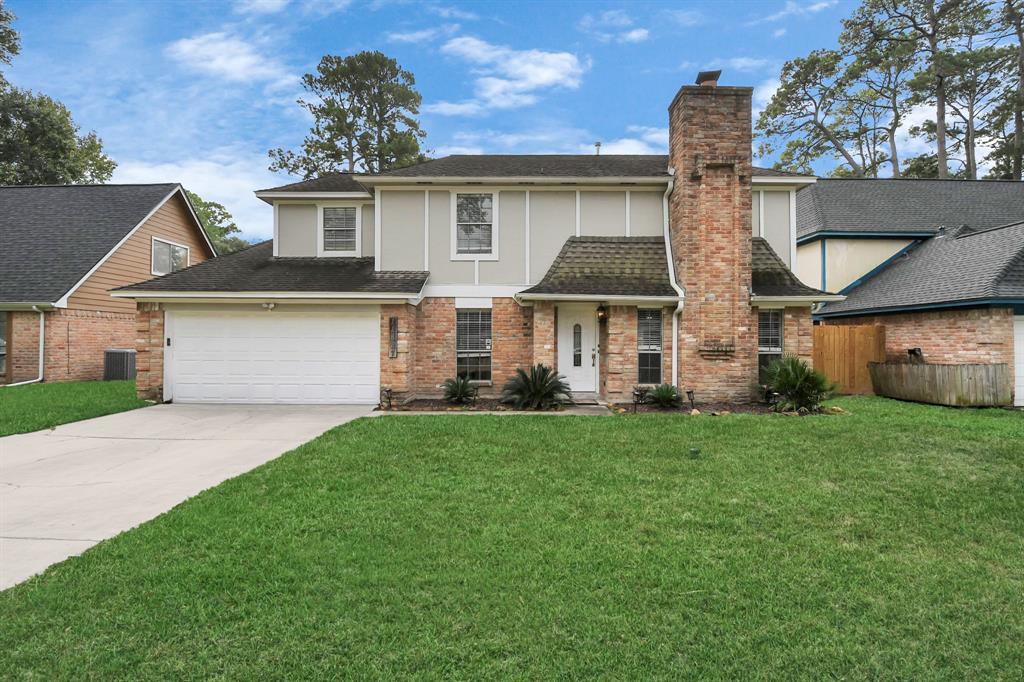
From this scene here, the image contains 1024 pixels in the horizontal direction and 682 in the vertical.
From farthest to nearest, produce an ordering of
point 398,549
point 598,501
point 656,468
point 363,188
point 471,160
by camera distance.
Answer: point 471,160, point 363,188, point 656,468, point 598,501, point 398,549

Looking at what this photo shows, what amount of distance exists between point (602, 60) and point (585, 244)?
9182mm

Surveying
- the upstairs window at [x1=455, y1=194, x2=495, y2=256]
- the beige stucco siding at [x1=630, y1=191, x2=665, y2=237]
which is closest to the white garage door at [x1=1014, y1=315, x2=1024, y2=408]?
the beige stucco siding at [x1=630, y1=191, x2=665, y2=237]

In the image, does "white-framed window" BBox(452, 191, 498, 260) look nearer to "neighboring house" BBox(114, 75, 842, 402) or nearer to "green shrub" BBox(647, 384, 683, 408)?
"neighboring house" BBox(114, 75, 842, 402)

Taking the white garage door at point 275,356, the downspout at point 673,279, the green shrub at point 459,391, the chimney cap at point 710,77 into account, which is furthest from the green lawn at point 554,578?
the chimney cap at point 710,77

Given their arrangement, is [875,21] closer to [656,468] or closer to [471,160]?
[471,160]

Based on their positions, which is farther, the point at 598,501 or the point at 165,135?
the point at 165,135

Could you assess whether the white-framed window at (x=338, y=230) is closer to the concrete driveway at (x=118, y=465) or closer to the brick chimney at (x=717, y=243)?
the concrete driveway at (x=118, y=465)

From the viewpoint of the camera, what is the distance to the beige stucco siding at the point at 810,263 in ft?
56.4

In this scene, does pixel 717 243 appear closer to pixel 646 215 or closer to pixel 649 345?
pixel 646 215

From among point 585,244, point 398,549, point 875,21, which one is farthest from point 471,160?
point 875,21

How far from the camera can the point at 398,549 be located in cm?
380

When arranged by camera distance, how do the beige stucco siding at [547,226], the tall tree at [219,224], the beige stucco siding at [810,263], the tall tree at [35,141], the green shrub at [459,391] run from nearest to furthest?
1. the green shrub at [459,391]
2. the beige stucco siding at [547,226]
3. the beige stucco siding at [810,263]
4. the tall tree at [35,141]
5. the tall tree at [219,224]

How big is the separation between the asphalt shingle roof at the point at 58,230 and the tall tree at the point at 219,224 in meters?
17.9

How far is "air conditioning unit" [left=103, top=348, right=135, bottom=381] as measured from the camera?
1612 centimetres
